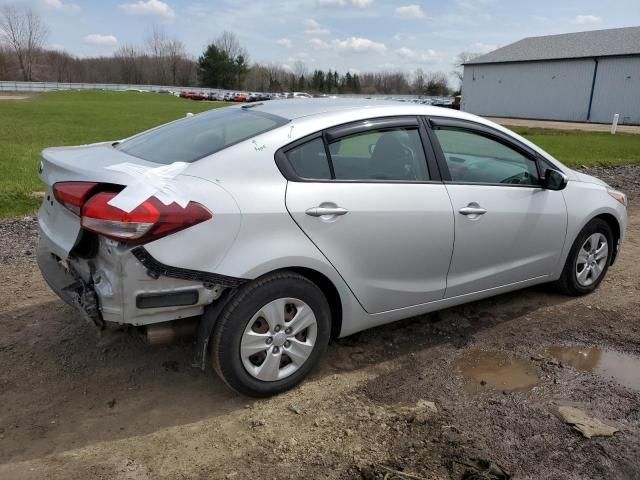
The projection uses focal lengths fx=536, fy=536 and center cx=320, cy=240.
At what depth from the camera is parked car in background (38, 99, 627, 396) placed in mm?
2684

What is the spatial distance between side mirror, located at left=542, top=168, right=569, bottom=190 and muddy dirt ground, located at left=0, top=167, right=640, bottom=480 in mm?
1090

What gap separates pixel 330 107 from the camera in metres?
3.54

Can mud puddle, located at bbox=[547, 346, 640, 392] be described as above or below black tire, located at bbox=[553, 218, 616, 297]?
below

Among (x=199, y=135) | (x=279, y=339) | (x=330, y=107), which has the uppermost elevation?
(x=330, y=107)

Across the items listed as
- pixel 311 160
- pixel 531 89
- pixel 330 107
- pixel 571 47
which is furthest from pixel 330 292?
pixel 571 47

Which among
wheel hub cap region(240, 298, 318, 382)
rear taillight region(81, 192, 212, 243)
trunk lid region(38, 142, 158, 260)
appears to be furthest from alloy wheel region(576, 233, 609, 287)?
trunk lid region(38, 142, 158, 260)

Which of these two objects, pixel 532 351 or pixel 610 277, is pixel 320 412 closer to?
pixel 532 351

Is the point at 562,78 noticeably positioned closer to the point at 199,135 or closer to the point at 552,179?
the point at 552,179

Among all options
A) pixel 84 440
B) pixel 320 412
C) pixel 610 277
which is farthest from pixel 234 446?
pixel 610 277

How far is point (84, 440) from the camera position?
2752mm

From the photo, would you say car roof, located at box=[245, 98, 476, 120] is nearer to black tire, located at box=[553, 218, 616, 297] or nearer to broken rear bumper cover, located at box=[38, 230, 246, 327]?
broken rear bumper cover, located at box=[38, 230, 246, 327]

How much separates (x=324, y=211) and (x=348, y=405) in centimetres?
113

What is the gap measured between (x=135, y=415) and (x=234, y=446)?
0.64m

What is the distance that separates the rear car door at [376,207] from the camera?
3055mm
